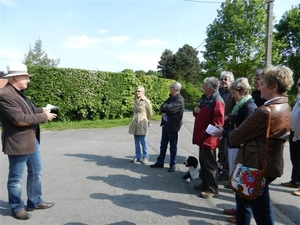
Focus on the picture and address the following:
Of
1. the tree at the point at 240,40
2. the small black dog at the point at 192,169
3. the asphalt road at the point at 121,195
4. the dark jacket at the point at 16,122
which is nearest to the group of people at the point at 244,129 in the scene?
the asphalt road at the point at 121,195

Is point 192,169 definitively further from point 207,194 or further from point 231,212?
point 231,212

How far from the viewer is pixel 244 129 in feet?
7.72

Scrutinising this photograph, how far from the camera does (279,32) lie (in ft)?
106

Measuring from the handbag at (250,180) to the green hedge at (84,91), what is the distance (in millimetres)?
11289

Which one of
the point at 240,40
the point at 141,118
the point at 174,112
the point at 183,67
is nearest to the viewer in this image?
the point at 174,112

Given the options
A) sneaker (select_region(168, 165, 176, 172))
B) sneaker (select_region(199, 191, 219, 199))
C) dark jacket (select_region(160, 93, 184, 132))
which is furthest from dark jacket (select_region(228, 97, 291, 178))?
sneaker (select_region(168, 165, 176, 172))

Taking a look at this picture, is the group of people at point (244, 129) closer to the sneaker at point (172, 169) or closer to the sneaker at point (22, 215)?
the sneaker at point (172, 169)

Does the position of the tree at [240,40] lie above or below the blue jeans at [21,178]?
above

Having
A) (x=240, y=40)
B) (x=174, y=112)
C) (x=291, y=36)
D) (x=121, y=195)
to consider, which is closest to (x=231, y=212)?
(x=121, y=195)

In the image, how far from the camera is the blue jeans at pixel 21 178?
3.36 metres

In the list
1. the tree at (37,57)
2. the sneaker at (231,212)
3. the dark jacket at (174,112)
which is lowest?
the sneaker at (231,212)

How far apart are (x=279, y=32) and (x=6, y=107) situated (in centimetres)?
3582

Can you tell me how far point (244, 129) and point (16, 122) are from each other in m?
2.68

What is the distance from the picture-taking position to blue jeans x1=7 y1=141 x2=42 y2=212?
11.0 feet
